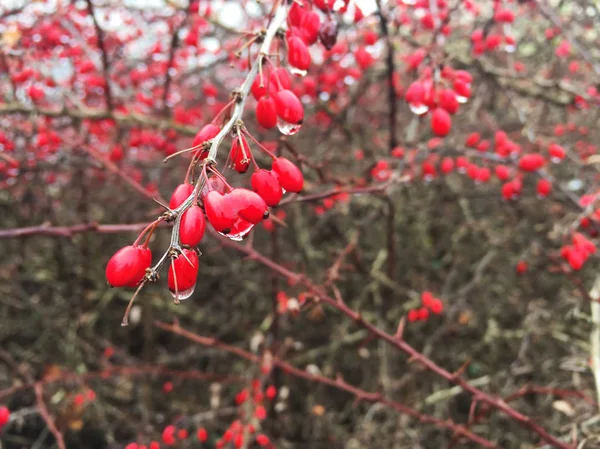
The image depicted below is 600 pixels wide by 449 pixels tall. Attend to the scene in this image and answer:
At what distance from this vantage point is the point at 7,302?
11.5 feet

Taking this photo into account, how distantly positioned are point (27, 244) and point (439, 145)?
3.41m

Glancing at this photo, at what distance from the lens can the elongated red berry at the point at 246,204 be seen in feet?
2.82

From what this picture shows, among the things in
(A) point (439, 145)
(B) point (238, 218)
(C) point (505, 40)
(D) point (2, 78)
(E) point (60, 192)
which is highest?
(B) point (238, 218)

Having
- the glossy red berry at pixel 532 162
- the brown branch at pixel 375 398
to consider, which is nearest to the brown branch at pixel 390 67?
Result: the glossy red berry at pixel 532 162

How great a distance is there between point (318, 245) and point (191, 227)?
336 cm

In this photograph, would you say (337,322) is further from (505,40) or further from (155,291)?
(505,40)

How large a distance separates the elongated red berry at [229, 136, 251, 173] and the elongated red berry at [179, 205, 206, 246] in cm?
17

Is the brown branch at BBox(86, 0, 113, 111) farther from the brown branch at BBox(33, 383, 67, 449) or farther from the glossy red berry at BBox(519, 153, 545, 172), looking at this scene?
the glossy red berry at BBox(519, 153, 545, 172)

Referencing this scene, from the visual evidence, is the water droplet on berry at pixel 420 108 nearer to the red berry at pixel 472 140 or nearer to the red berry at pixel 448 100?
the red berry at pixel 448 100

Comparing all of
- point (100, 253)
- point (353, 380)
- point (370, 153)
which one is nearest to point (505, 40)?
point (370, 153)

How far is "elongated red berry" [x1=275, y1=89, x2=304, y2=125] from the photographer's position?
1132 mm

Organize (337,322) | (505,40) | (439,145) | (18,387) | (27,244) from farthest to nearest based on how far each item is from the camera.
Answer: (27,244) < (337,322) < (505,40) < (439,145) < (18,387)

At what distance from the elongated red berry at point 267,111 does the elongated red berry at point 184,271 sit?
41 centimetres

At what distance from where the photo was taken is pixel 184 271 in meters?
0.86
